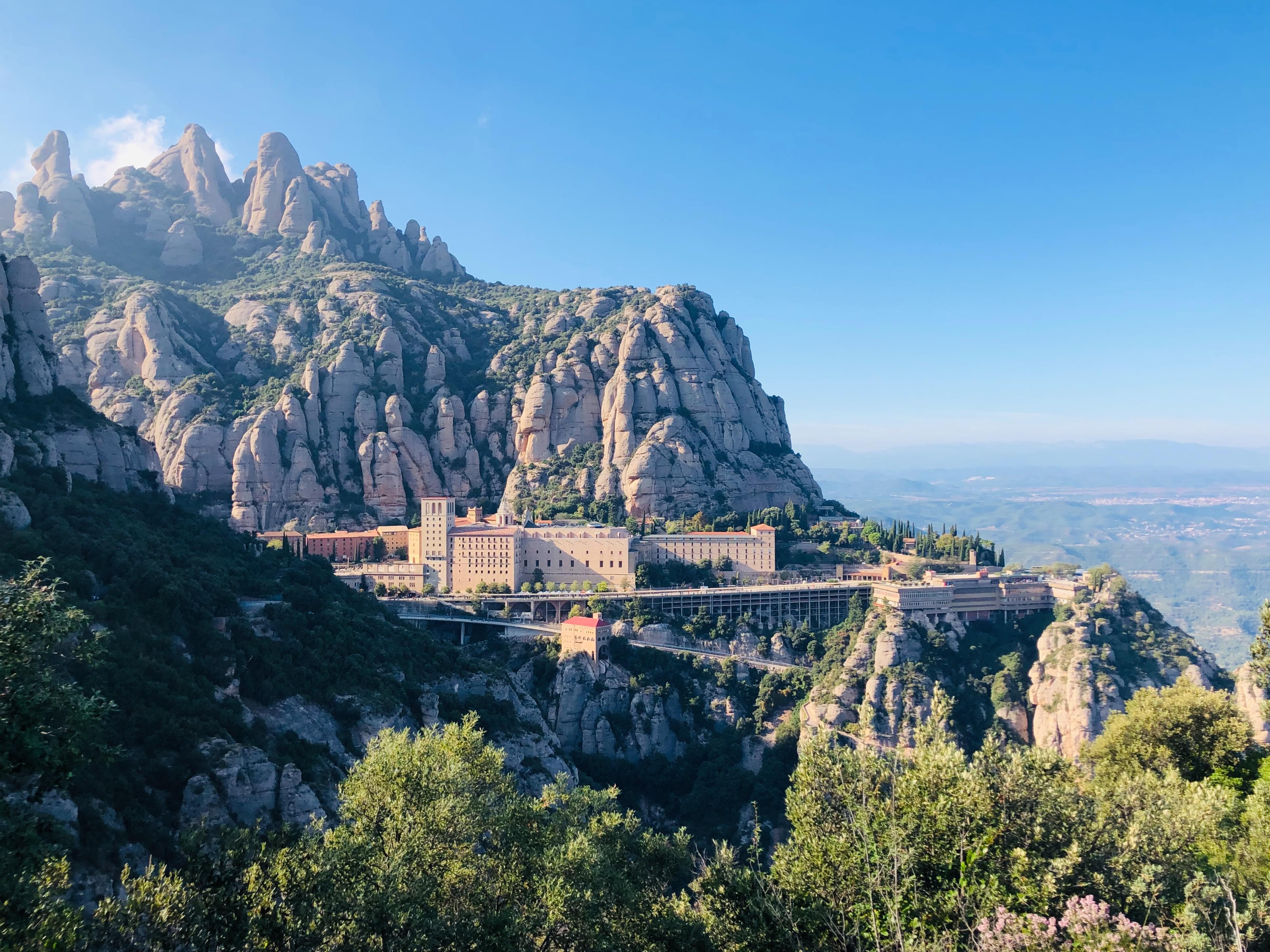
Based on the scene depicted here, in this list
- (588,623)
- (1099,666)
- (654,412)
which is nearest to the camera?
(1099,666)

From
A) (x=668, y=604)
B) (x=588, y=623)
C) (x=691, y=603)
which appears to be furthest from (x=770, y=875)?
(x=691, y=603)

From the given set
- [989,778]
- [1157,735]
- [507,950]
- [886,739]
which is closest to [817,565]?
[886,739]

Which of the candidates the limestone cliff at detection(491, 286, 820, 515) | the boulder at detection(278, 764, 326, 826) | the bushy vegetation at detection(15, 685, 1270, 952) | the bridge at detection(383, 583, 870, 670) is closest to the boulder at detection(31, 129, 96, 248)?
the limestone cliff at detection(491, 286, 820, 515)

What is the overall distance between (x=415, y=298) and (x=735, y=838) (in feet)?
365

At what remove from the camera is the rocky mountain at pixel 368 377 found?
105188 mm

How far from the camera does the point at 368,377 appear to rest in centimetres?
11825

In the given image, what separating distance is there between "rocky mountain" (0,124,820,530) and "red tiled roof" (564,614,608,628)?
30554 millimetres

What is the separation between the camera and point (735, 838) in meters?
58.8

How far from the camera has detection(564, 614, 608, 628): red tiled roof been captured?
7356 cm

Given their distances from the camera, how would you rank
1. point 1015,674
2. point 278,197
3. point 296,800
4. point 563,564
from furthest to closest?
point 278,197, point 563,564, point 1015,674, point 296,800

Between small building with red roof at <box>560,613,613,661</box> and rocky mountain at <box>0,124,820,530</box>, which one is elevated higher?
rocky mountain at <box>0,124,820,530</box>

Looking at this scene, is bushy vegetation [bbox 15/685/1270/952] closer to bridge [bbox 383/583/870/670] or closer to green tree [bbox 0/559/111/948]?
green tree [bbox 0/559/111/948]

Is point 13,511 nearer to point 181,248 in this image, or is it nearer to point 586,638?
point 586,638

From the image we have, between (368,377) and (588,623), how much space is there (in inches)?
2510
